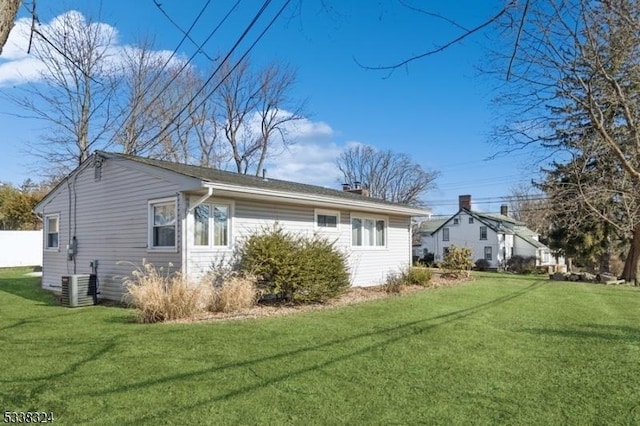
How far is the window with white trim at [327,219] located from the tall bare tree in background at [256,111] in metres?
17.6

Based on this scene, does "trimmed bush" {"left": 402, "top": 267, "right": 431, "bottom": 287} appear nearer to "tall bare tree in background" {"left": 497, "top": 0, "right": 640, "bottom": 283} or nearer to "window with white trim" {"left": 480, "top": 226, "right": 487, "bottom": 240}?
"tall bare tree in background" {"left": 497, "top": 0, "right": 640, "bottom": 283}

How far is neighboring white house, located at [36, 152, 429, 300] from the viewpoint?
10.0 m

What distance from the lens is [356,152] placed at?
4741cm

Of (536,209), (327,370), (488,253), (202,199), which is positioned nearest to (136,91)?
(202,199)

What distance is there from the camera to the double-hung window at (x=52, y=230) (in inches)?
562

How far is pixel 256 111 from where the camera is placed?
101 feet

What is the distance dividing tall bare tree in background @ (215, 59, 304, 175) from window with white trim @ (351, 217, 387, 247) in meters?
16.3

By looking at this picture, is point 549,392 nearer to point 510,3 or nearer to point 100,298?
point 510,3

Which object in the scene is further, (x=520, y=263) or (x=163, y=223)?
(x=520, y=263)

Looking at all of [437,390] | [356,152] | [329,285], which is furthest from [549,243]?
[437,390]

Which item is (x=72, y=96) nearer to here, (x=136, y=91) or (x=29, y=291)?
(x=136, y=91)

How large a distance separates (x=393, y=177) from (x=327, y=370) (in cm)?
4217

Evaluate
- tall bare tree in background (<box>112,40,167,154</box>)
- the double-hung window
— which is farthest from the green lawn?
tall bare tree in background (<box>112,40,167,154</box>)

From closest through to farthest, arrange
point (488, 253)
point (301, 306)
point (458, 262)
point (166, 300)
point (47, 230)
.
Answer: point (166, 300) → point (301, 306) → point (47, 230) → point (458, 262) → point (488, 253)
